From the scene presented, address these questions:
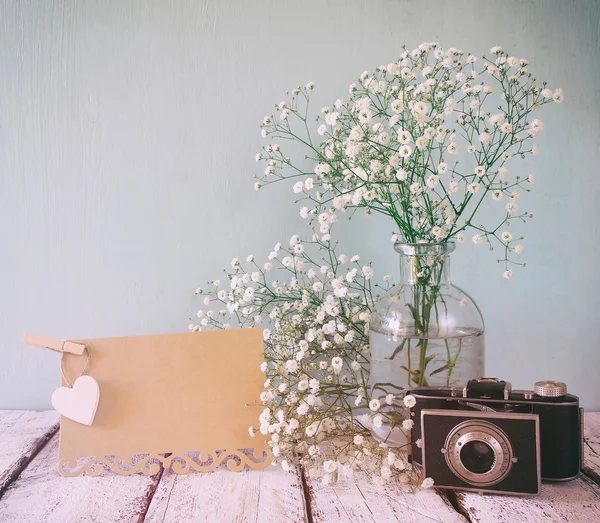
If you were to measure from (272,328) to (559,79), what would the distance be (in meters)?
0.76

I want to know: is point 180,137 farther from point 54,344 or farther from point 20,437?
point 20,437

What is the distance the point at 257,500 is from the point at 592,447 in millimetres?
561

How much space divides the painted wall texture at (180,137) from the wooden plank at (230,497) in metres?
0.38

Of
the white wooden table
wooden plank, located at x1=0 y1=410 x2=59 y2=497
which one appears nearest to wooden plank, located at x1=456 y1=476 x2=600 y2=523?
the white wooden table

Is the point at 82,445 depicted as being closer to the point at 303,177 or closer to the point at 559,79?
the point at 303,177

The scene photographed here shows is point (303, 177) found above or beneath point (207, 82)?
beneath

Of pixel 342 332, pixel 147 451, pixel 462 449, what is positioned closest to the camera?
pixel 462 449

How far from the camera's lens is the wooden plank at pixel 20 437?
35.5 inches

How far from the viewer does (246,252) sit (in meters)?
1.15

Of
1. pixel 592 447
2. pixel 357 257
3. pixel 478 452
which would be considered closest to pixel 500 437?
pixel 478 452

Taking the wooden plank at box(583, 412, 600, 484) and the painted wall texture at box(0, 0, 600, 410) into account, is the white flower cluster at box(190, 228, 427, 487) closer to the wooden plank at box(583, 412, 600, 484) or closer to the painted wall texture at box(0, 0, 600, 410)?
the painted wall texture at box(0, 0, 600, 410)

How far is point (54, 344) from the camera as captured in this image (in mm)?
870

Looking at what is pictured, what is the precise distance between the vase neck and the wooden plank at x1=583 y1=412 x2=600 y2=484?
1.14ft

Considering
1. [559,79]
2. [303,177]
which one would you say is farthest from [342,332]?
[559,79]
